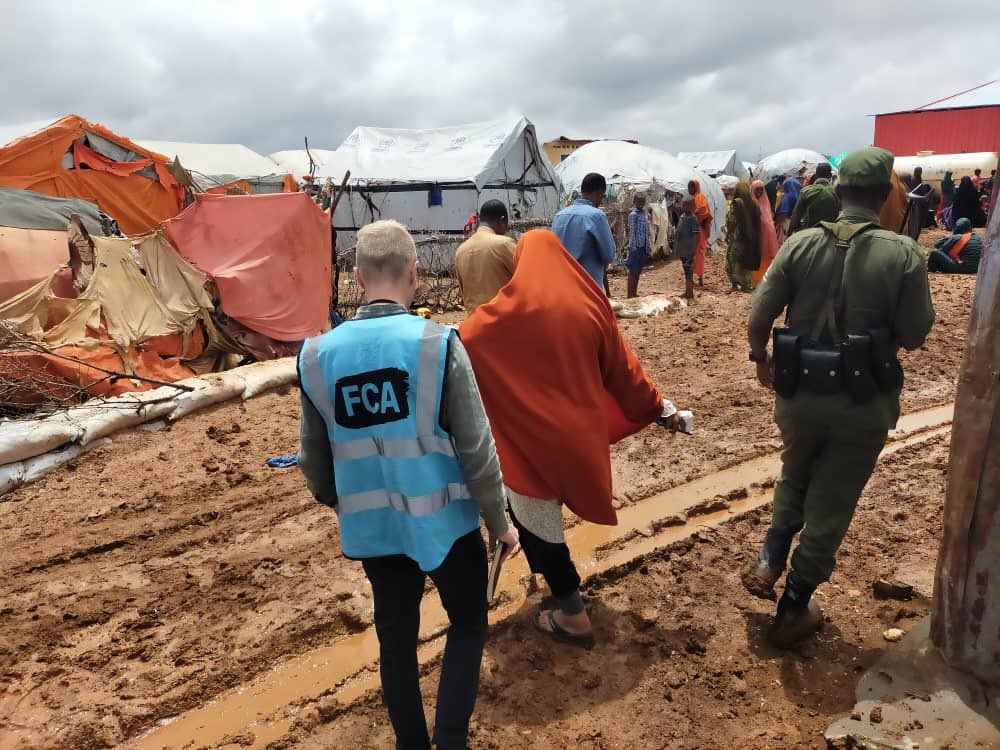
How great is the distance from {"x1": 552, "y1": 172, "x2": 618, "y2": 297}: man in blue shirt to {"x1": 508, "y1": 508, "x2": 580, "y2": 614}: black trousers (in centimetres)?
293

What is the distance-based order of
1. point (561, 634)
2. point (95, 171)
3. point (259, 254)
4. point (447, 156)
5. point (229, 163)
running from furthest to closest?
point (229, 163) < point (447, 156) < point (95, 171) < point (259, 254) < point (561, 634)

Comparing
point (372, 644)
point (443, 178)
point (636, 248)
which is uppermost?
point (443, 178)

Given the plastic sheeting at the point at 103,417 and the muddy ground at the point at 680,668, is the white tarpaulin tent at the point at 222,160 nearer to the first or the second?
the plastic sheeting at the point at 103,417

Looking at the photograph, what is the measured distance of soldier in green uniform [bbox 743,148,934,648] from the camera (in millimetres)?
2305

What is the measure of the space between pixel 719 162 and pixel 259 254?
3198 centimetres

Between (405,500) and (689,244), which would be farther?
(689,244)

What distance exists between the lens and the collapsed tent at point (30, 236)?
5.84 metres

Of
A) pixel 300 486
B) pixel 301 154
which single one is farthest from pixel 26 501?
pixel 301 154

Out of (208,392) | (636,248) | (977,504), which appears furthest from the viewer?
(636,248)

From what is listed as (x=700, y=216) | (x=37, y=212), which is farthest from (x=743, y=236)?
(x=37, y=212)

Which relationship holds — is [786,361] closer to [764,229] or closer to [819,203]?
[819,203]

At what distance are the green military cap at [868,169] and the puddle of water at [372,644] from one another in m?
1.98

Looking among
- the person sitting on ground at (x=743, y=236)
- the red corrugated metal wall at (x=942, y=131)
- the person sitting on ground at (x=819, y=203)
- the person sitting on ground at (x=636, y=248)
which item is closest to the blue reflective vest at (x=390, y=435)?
the person sitting on ground at (x=819, y=203)

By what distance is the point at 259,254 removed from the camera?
7.27 m
